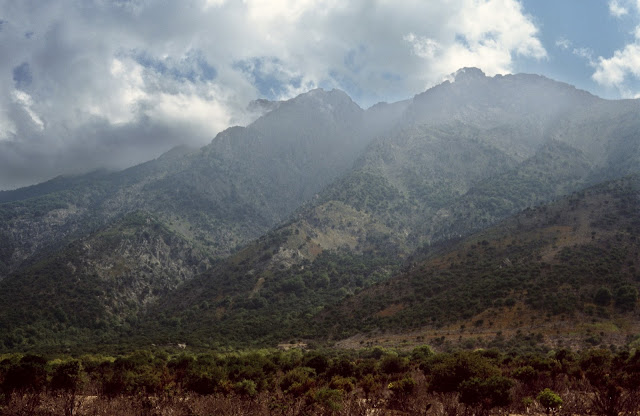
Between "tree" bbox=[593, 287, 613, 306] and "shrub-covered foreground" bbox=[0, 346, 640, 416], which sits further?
"tree" bbox=[593, 287, 613, 306]

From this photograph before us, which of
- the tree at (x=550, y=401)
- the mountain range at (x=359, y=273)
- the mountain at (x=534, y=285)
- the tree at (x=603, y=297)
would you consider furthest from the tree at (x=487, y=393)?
the tree at (x=603, y=297)

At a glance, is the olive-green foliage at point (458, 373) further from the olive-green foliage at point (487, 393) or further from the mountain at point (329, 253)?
the mountain at point (329, 253)

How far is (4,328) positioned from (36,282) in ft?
95.9

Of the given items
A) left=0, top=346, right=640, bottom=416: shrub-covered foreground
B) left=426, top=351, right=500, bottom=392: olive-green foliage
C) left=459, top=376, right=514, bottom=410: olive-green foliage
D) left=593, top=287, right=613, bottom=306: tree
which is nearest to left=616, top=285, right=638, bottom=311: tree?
left=593, top=287, right=613, bottom=306: tree

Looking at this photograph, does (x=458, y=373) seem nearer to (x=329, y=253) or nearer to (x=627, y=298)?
(x=627, y=298)

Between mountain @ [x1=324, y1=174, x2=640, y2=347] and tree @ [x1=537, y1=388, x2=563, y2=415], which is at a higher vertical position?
tree @ [x1=537, y1=388, x2=563, y2=415]

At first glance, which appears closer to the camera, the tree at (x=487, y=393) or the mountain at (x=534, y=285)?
the tree at (x=487, y=393)

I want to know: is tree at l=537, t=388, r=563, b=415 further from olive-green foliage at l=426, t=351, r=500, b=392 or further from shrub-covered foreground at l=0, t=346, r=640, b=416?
olive-green foliage at l=426, t=351, r=500, b=392

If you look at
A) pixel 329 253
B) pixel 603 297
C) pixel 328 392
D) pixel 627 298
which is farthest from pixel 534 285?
pixel 329 253

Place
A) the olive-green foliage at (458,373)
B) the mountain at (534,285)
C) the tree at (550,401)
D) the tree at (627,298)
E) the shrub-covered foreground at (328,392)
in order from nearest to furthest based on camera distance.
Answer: the shrub-covered foreground at (328,392) → the tree at (550,401) → the olive-green foliage at (458,373) → the tree at (627,298) → the mountain at (534,285)

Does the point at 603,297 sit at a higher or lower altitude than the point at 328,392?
lower

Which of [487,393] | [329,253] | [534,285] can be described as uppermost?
[487,393]

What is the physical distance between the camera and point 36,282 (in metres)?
132

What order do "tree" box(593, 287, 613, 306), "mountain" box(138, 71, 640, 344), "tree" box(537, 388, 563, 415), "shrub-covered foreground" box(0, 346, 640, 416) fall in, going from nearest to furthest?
"shrub-covered foreground" box(0, 346, 640, 416) → "tree" box(537, 388, 563, 415) → "tree" box(593, 287, 613, 306) → "mountain" box(138, 71, 640, 344)
